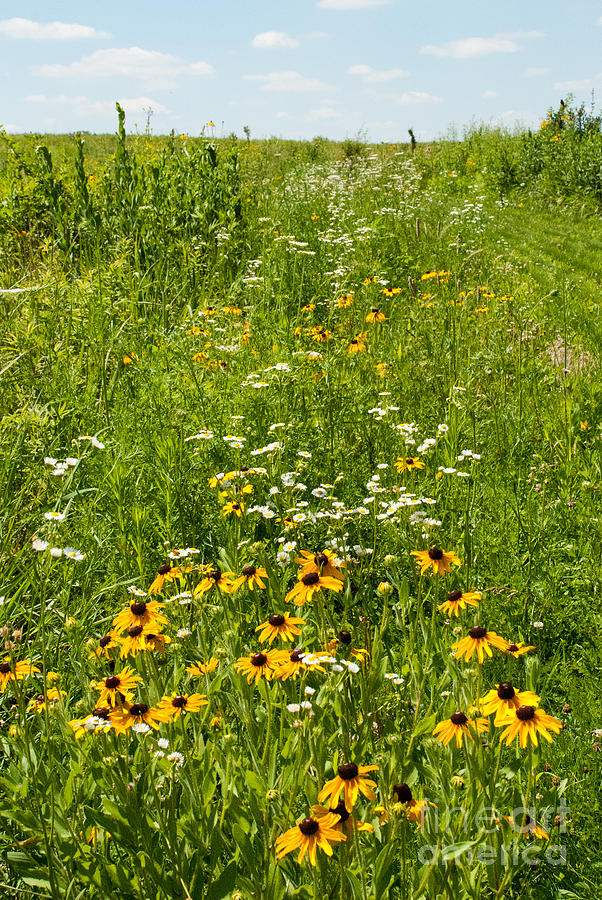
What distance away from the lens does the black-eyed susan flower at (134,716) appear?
1.30 metres

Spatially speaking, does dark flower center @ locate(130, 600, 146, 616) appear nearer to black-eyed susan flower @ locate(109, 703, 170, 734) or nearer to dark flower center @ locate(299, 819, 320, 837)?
black-eyed susan flower @ locate(109, 703, 170, 734)

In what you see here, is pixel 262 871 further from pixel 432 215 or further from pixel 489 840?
pixel 432 215

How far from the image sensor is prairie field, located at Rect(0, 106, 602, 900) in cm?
126

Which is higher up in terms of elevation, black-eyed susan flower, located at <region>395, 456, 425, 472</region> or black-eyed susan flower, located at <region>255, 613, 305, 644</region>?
black-eyed susan flower, located at <region>395, 456, 425, 472</region>

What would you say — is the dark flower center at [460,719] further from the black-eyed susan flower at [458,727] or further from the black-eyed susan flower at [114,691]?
the black-eyed susan flower at [114,691]

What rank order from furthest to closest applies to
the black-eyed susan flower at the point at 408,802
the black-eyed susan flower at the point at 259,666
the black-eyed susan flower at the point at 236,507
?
the black-eyed susan flower at the point at 236,507 → the black-eyed susan flower at the point at 259,666 → the black-eyed susan flower at the point at 408,802

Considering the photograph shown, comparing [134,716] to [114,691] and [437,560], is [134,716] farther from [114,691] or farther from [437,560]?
[437,560]

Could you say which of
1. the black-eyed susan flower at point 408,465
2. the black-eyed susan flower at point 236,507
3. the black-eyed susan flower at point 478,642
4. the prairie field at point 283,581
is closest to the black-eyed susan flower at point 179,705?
the prairie field at point 283,581

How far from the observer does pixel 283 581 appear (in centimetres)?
204

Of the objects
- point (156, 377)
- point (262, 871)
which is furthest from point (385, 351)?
point (262, 871)

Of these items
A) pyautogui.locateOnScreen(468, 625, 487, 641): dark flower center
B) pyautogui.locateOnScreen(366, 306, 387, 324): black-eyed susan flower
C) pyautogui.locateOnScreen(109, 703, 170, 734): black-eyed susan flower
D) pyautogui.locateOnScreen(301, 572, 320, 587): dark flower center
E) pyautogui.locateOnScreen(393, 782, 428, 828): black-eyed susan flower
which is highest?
pyautogui.locateOnScreen(366, 306, 387, 324): black-eyed susan flower

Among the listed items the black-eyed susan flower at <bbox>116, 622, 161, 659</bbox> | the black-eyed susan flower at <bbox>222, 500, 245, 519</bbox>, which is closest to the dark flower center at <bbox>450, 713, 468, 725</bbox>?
the black-eyed susan flower at <bbox>116, 622, 161, 659</bbox>

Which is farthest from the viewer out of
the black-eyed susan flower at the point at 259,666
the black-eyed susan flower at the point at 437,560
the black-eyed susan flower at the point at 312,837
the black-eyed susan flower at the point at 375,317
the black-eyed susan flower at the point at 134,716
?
the black-eyed susan flower at the point at 375,317

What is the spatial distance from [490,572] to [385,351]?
7.25ft
